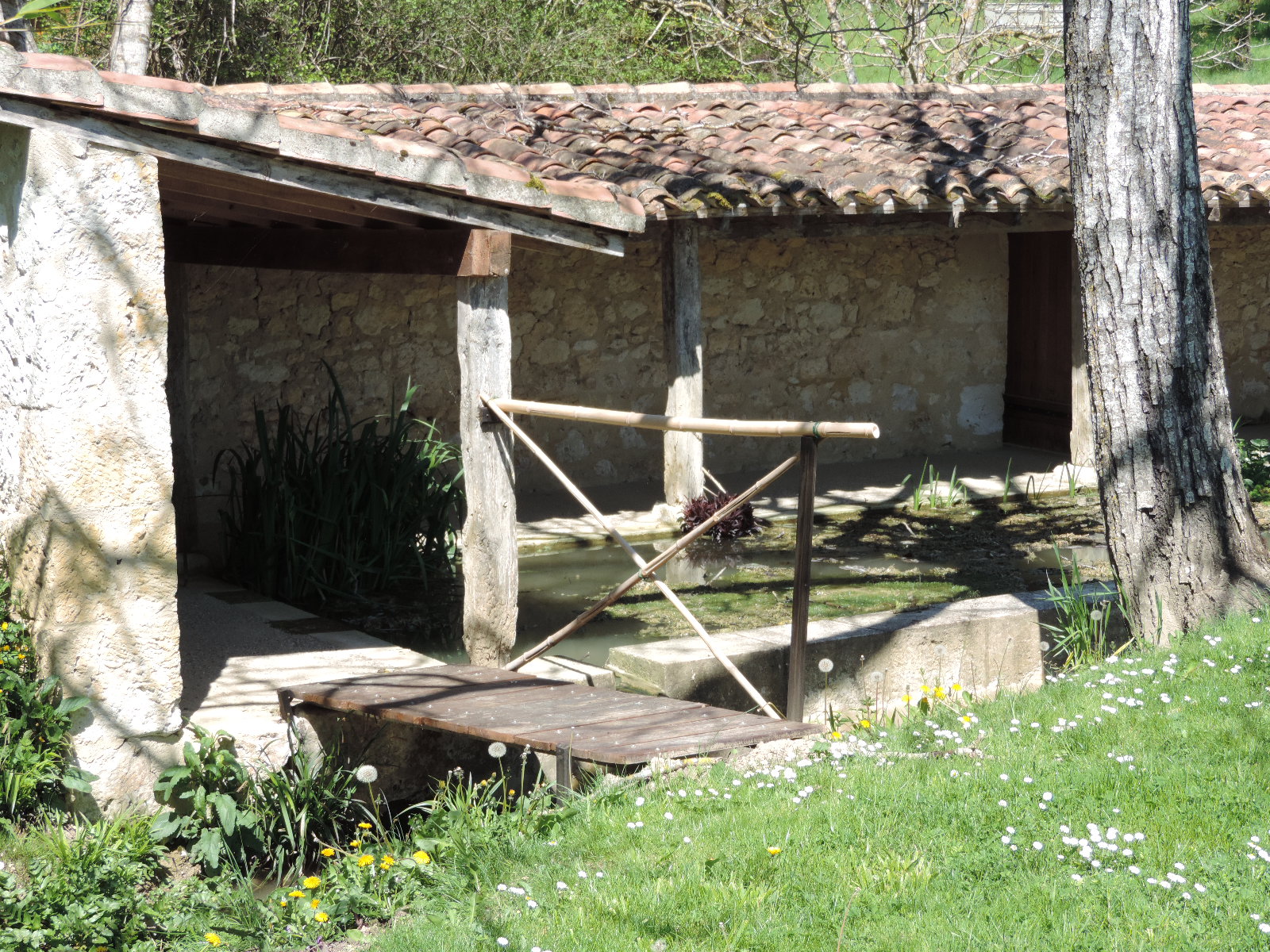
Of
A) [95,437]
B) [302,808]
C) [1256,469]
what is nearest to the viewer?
[95,437]

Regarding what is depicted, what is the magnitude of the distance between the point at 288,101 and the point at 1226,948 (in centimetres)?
703

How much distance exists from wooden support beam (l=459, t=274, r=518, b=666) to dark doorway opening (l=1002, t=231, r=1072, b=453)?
21.7ft

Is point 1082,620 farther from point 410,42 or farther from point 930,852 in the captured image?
point 410,42

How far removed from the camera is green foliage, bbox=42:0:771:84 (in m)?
12.7

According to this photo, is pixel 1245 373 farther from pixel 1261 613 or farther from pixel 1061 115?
pixel 1261 613

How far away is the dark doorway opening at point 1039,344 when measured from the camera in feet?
34.7

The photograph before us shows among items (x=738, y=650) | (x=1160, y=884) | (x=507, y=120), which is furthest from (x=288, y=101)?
(x=1160, y=884)

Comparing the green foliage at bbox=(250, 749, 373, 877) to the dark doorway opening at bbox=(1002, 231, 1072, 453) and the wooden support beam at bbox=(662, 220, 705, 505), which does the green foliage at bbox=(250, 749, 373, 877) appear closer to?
the wooden support beam at bbox=(662, 220, 705, 505)

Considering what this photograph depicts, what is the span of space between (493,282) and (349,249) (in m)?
0.99

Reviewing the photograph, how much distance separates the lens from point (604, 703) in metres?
4.25

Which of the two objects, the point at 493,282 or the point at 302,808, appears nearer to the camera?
the point at 302,808

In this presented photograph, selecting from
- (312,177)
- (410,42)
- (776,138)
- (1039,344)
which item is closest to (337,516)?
(312,177)

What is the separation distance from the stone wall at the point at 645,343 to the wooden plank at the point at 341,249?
46.7 inches

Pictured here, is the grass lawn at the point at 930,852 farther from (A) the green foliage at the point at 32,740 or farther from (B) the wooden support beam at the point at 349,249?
(B) the wooden support beam at the point at 349,249
